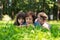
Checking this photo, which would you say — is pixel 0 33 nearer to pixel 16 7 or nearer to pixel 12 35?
pixel 12 35

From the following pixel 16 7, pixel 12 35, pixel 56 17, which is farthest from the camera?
pixel 56 17

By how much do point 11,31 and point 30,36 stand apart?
0.45m

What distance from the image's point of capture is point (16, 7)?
4122cm

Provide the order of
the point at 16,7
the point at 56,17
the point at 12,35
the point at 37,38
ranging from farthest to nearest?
the point at 56,17 < the point at 16,7 < the point at 12,35 < the point at 37,38

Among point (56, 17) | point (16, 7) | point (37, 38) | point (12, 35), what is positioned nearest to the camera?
point (37, 38)

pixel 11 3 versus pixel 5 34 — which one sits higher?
pixel 5 34

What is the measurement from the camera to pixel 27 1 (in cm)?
4138

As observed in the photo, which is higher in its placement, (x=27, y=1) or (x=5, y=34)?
(x=5, y=34)

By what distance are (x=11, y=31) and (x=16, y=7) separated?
3787 centimetres

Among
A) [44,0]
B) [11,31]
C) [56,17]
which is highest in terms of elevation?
[11,31]

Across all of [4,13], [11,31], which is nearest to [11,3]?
[4,13]

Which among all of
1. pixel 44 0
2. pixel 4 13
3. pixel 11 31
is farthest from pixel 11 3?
pixel 11 31

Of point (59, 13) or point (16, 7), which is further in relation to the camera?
point (59, 13)

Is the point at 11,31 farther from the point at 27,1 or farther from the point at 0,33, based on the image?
the point at 27,1
